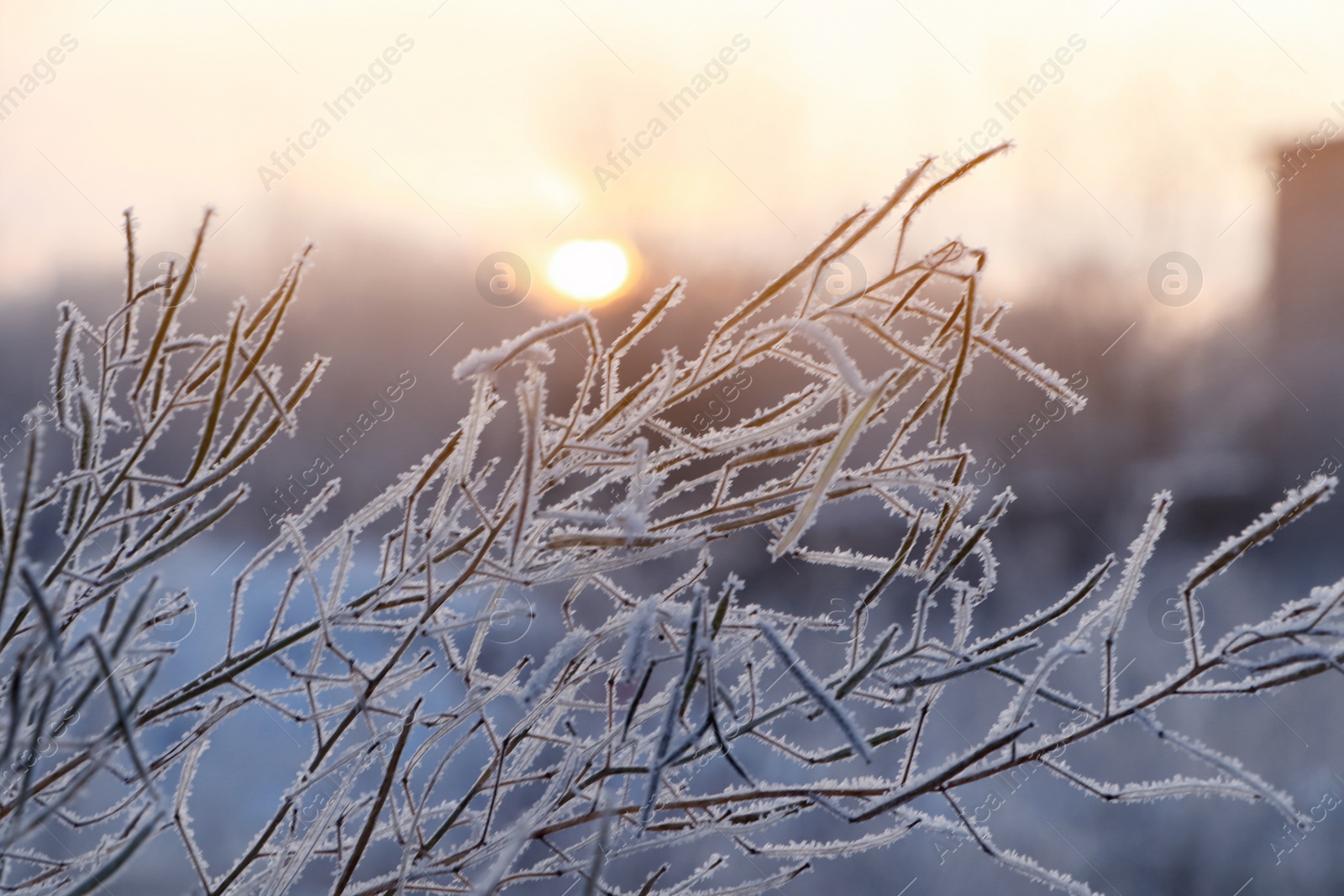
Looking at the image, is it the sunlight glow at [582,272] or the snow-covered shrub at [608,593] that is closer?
the snow-covered shrub at [608,593]

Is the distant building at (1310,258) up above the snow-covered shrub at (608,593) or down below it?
above

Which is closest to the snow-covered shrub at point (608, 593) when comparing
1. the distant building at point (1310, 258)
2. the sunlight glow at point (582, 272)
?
the sunlight glow at point (582, 272)

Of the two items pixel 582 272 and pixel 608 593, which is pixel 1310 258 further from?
pixel 608 593

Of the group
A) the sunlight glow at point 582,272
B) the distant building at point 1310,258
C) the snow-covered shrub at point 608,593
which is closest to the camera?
the snow-covered shrub at point 608,593

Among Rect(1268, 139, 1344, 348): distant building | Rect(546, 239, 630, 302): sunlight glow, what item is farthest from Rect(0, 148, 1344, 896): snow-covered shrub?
Rect(1268, 139, 1344, 348): distant building

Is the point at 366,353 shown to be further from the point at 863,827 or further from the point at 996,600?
the point at 996,600

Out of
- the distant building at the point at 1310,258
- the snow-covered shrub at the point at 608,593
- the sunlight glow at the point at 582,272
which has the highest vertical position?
the distant building at the point at 1310,258

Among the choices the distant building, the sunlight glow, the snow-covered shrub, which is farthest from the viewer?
the distant building

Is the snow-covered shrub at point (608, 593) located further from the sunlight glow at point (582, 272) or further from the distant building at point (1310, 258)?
the distant building at point (1310, 258)

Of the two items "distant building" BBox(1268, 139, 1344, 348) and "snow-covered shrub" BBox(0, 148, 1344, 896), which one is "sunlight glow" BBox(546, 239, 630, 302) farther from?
"distant building" BBox(1268, 139, 1344, 348)

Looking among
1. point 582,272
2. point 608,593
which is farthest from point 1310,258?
point 608,593

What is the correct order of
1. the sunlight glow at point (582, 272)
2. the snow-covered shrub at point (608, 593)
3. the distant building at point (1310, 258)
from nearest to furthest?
the snow-covered shrub at point (608, 593), the sunlight glow at point (582, 272), the distant building at point (1310, 258)

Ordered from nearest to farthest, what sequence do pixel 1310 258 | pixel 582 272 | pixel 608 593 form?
1. pixel 608 593
2. pixel 582 272
3. pixel 1310 258

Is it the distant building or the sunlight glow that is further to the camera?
the distant building
